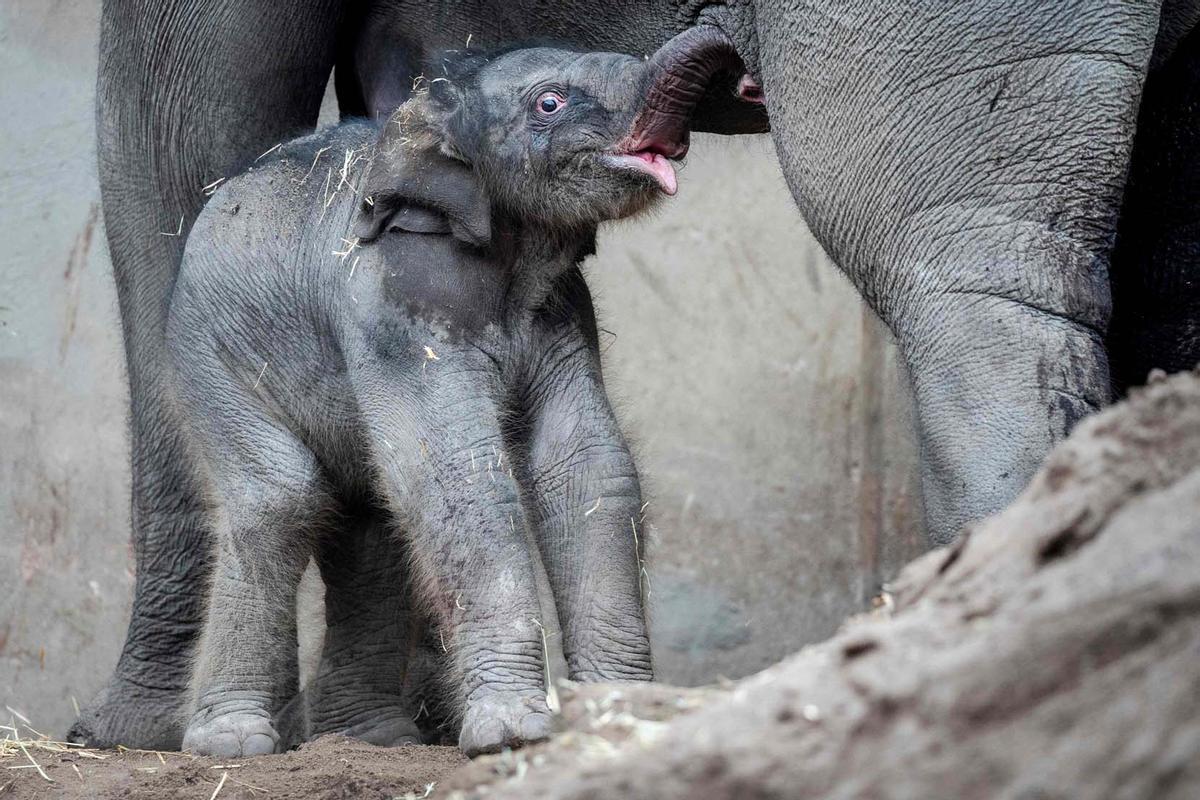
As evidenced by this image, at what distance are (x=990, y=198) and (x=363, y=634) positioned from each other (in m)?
1.81

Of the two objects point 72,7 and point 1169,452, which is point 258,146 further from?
point 1169,452

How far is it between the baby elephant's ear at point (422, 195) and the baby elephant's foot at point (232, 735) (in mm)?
961

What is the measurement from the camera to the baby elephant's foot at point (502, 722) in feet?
9.05

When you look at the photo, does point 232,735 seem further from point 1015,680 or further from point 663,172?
point 1015,680

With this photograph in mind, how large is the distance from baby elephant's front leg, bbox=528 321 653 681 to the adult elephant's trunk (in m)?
0.45

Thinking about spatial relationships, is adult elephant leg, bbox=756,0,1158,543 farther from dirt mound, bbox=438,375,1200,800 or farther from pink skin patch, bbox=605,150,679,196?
dirt mound, bbox=438,375,1200,800

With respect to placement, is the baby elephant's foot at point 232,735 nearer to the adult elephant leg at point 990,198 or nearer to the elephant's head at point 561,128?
the elephant's head at point 561,128

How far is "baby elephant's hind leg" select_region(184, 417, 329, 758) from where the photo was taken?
329 centimetres

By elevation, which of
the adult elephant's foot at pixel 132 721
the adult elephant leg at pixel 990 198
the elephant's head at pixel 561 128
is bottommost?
the adult elephant's foot at pixel 132 721

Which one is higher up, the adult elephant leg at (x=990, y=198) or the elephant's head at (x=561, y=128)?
the elephant's head at (x=561, y=128)

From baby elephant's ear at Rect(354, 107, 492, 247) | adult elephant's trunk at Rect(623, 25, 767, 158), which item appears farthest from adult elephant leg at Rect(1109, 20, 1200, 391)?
baby elephant's ear at Rect(354, 107, 492, 247)

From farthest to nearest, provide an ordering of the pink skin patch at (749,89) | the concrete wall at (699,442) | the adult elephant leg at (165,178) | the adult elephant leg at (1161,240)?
the concrete wall at (699,442) → the adult elephant leg at (165,178) → the adult elephant leg at (1161,240) → the pink skin patch at (749,89)

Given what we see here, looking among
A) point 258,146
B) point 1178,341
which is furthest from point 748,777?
point 258,146

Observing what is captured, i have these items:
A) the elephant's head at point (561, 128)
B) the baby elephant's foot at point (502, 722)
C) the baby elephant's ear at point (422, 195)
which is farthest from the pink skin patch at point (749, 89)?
the baby elephant's foot at point (502, 722)
